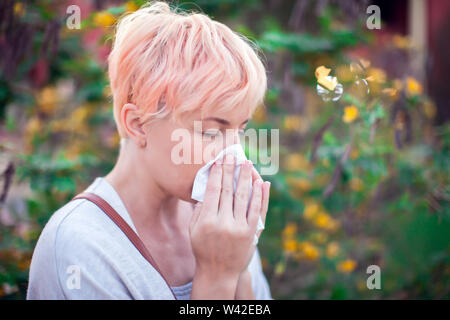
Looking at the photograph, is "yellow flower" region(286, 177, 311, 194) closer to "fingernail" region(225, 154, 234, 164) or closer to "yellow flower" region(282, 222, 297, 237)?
"yellow flower" region(282, 222, 297, 237)

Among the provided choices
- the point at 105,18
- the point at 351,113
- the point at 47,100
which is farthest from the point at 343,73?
the point at 47,100

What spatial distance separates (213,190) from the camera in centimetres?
118

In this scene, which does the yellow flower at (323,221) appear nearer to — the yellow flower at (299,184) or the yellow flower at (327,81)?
the yellow flower at (299,184)

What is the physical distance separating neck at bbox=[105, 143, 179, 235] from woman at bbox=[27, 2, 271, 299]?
0.03 m

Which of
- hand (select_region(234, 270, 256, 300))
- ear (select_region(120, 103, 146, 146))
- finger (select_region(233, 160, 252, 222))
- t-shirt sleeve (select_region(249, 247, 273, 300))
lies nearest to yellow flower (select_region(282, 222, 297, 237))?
t-shirt sleeve (select_region(249, 247, 273, 300))

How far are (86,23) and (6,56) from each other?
0.53 metres

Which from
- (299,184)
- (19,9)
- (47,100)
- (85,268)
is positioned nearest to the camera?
(85,268)

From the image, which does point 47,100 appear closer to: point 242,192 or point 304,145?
point 304,145

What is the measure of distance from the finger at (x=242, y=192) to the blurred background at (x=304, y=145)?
2.14 ft

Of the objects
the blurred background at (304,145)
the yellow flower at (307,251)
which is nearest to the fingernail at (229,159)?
the blurred background at (304,145)

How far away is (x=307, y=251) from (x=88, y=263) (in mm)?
1562

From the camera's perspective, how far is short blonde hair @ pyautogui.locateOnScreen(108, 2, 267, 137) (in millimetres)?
→ 1138
